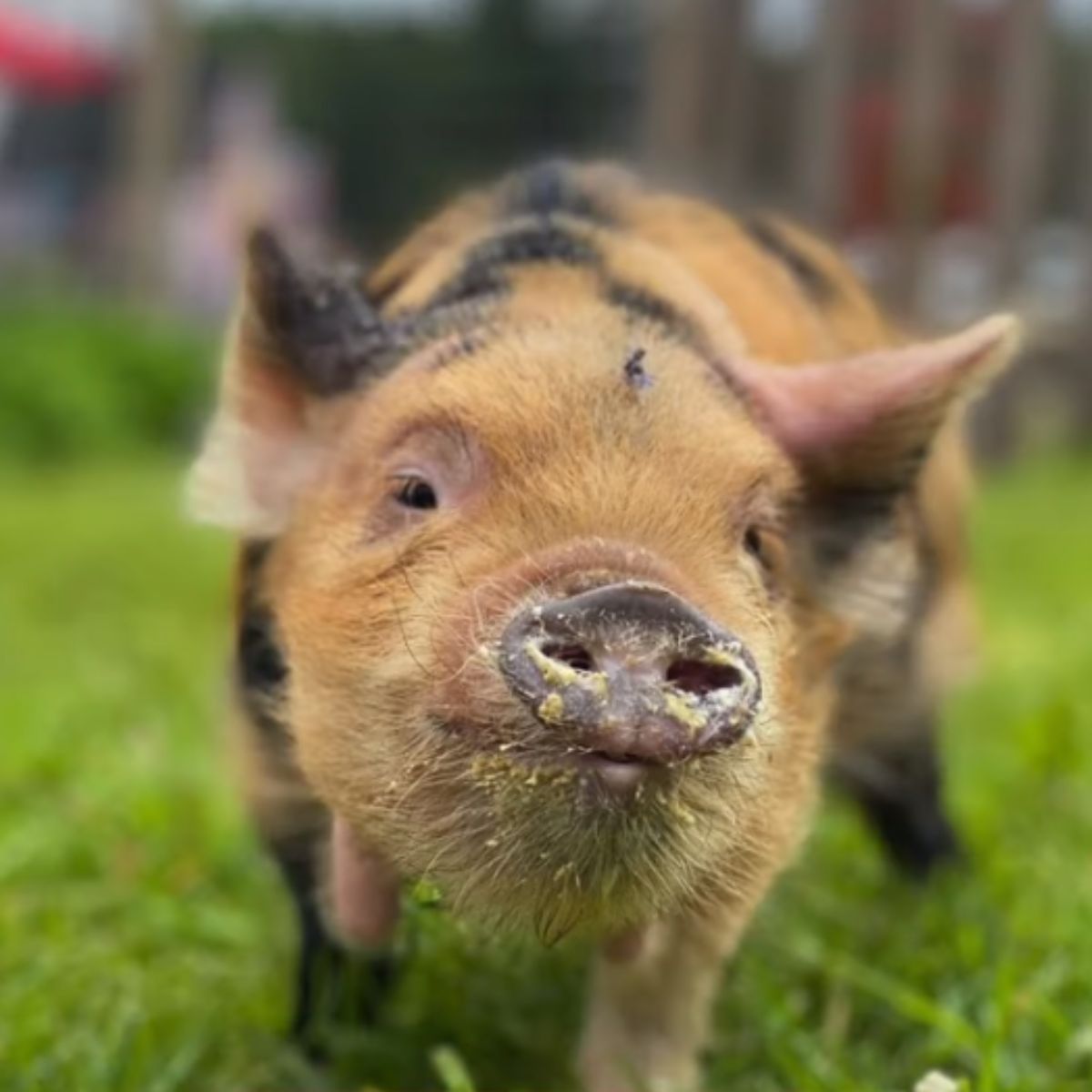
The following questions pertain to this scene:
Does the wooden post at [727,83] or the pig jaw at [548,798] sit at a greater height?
the pig jaw at [548,798]

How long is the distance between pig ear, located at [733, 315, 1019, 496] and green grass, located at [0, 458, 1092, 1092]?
769mm

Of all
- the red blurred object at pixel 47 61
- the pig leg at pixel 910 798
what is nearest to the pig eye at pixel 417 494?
the pig leg at pixel 910 798

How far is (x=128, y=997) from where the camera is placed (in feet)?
11.2

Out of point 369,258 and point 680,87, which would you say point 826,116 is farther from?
point 369,258

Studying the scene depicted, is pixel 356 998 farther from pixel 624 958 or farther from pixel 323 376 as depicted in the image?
pixel 323 376

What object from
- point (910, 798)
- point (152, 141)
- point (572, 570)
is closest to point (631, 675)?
point (572, 570)

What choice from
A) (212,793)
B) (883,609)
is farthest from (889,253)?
(883,609)

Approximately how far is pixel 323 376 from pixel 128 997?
1088 millimetres

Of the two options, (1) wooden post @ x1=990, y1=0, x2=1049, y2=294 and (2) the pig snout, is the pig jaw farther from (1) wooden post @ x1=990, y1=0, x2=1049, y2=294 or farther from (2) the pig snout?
(1) wooden post @ x1=990, y1=0, x2=1049, y2=294

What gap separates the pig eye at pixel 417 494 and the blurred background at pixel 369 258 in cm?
52

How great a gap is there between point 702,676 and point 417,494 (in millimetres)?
636

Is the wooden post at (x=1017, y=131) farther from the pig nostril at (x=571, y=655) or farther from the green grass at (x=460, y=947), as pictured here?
the pig nostril at (x=571, y=655)

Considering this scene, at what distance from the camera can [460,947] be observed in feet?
10.6

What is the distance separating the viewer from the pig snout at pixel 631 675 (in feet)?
6.75
